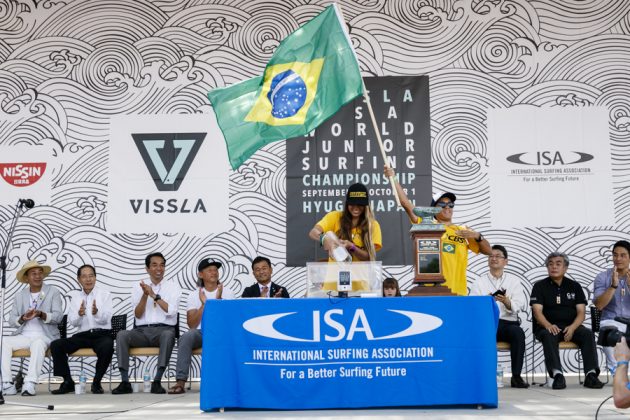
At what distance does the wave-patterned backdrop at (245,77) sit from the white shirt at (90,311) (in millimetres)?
571

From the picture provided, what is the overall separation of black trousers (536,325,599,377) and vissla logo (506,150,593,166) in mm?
1701

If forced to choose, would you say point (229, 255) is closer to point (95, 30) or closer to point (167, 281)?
point (167, 281)

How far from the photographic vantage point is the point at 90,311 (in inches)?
276

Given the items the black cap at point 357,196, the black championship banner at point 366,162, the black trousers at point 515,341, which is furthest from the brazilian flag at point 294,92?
the black trousers at point 515,341

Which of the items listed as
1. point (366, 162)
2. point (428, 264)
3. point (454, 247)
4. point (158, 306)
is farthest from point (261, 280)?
point (428, 264)

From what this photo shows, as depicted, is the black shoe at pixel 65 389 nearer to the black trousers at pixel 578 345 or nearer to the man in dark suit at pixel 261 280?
the man in dark suit at pixel 261 280

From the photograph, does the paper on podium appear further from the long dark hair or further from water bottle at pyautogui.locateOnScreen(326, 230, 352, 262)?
the long dark hair

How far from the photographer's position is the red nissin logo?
25.6 ft

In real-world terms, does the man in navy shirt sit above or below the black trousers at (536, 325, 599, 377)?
Answer: above

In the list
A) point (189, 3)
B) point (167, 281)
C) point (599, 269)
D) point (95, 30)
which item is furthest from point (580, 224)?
point (95, 30)

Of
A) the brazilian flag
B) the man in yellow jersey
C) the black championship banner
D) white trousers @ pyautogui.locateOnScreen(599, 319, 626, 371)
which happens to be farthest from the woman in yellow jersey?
white trousers @ pyautogui.locateOnScreen(599, 319, 626, 371)

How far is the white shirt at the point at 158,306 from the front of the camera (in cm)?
690

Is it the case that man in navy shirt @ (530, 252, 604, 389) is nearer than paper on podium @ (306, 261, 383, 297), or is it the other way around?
paper on podium @ (306, 261, 383, 297)

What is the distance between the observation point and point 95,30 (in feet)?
26.3
